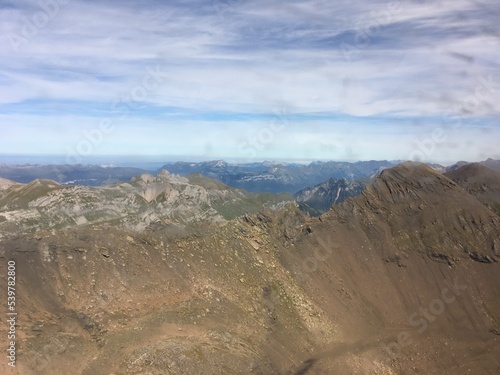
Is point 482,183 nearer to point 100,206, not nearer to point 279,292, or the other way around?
point 279,292

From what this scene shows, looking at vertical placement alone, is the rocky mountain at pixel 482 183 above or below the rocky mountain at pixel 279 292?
above

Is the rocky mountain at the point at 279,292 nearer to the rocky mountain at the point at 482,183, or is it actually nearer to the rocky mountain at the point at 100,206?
the rocky mountain at the point at 100,206

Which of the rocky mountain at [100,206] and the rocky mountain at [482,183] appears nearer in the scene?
the rocky mountain at [100,206]

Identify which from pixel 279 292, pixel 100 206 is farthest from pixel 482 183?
pixel 100 206

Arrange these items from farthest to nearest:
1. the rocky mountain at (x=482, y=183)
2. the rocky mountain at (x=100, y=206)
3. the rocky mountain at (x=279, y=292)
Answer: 1. the rocky mountain at (x=482, y=183)
2. the rocky mountain at (x=100, y=206)
3. the rocky mountain at (x=279, y=292)

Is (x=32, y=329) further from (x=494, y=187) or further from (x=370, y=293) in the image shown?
(x=494, y=187)

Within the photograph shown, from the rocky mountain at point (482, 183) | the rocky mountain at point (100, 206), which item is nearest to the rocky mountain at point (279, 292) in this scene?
the rocky mountain at point (100, 206)

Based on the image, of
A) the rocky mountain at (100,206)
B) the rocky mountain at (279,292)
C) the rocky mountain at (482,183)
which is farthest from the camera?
the rocky mountain at (482,183)
